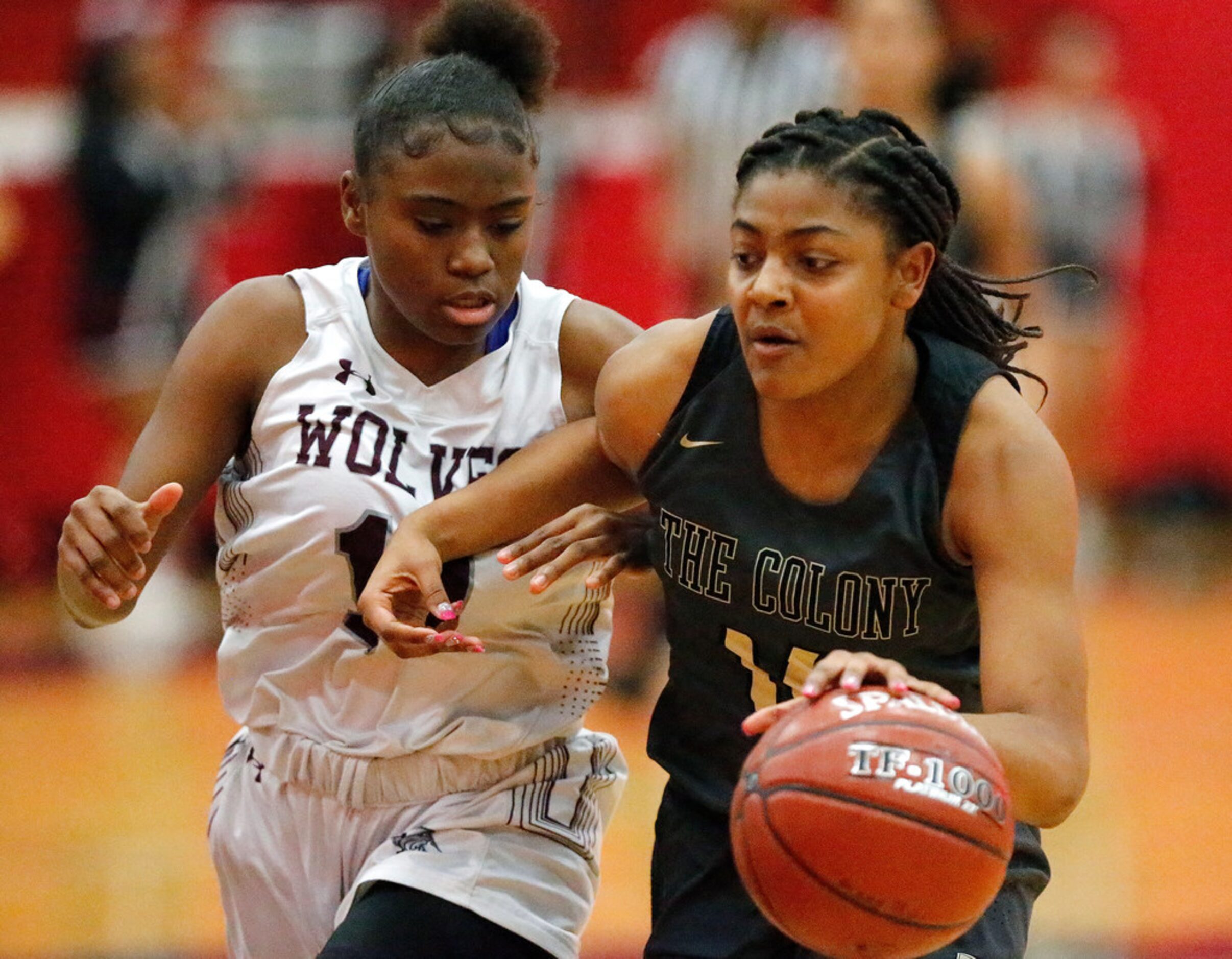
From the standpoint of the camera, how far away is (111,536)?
3.03m

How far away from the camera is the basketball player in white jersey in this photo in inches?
128

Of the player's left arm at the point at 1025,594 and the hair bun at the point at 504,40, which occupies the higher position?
the hair bun at the point at 504,40

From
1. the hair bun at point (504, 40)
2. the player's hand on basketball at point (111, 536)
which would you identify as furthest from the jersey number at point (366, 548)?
the hair bun at point (504, 40)

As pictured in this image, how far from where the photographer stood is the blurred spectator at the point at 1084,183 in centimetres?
995

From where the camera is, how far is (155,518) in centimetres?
310

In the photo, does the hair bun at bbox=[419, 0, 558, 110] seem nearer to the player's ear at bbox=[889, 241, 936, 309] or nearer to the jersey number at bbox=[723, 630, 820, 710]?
the player's ear at bbox=[889, 241, 936, 309]

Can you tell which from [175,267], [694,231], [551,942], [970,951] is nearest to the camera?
[970,951]

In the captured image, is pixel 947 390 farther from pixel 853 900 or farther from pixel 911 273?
pixel 853 900

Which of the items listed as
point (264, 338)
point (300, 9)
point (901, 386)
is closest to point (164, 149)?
point (300, 9)

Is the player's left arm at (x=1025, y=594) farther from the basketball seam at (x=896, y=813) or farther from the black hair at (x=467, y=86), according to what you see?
the black hair at (x=467, y=86)

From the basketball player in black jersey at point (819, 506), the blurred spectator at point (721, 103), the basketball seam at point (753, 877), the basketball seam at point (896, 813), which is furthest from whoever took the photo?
the blurred spectator at point (721, 103)

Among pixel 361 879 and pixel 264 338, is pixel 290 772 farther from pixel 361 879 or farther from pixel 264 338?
pixel 264 338

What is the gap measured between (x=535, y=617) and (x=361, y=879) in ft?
1.76

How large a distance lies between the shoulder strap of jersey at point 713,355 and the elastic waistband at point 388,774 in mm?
694
